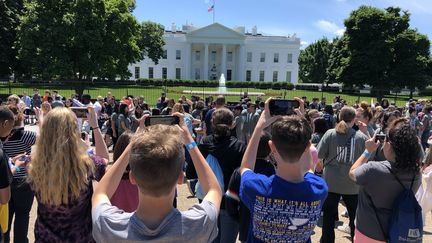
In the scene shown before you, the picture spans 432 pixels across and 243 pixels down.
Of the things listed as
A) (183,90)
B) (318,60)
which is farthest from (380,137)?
(318,60)

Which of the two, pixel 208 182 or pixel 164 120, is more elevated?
pixel 164 120

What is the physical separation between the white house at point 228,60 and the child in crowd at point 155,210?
78.1 meters

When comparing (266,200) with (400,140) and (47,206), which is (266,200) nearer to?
(400,140)

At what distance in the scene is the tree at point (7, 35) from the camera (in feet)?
108

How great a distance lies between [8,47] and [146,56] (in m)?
48.2

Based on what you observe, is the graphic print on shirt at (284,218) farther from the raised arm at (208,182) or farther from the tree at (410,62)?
the tree at (410,62)

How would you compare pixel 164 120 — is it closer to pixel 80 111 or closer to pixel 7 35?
pixel 80 111

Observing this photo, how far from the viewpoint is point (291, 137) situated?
2.25 metres

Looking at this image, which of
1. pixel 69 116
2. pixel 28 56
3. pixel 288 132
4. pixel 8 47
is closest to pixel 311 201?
pixel 288 132

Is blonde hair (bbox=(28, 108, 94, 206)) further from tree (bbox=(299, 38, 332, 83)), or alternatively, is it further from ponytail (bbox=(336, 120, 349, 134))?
tree (bbox=(299, 38, 332, 83))

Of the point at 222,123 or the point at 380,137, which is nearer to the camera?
the point at 380,137

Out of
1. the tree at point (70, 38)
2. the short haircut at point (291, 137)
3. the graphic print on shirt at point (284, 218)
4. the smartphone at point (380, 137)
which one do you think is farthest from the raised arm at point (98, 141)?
the tree at point (70, 38)

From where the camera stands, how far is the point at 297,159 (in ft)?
7.61

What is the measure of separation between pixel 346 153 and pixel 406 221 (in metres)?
2.13
